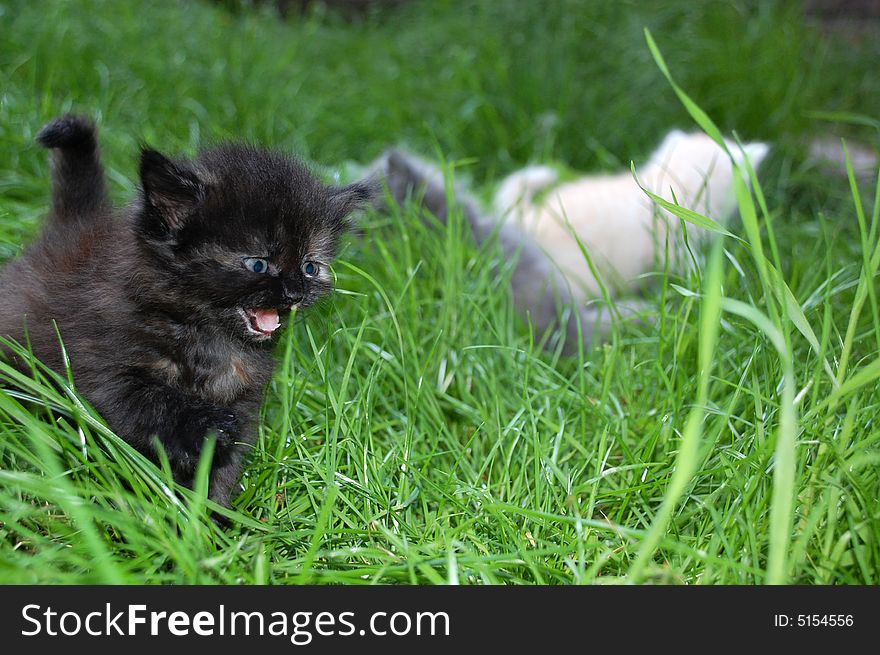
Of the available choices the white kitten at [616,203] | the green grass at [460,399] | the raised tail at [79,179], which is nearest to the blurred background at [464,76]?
the green grass at [460,399]

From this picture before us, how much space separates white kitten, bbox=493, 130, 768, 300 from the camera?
366 cm

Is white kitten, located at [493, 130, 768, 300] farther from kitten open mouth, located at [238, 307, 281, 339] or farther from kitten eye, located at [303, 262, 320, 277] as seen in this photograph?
kitten open mouth, located at [238, 307, 281, 339]

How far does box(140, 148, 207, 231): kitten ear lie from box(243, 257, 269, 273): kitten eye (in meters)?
0.15

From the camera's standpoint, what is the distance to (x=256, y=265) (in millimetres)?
1616

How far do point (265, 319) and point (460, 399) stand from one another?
2.71 feet

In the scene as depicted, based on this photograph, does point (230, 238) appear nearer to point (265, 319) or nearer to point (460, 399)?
point (265, 319)

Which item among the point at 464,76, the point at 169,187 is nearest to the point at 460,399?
the point at 169,187

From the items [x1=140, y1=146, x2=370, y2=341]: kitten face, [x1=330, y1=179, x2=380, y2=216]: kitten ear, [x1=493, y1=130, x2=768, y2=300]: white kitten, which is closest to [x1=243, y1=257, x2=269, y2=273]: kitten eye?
[x1=140, y1=146, x2=370, y2=341]: kitten face

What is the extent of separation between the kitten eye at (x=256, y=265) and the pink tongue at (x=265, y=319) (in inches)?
3.6

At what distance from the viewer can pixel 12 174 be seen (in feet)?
9.29

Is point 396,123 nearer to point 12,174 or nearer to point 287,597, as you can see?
point 12,174

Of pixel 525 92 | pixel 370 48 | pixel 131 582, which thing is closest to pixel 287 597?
pixel 131 582

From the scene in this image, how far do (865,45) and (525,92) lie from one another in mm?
2503

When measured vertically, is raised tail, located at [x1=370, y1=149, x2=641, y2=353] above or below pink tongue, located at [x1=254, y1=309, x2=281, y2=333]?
above
